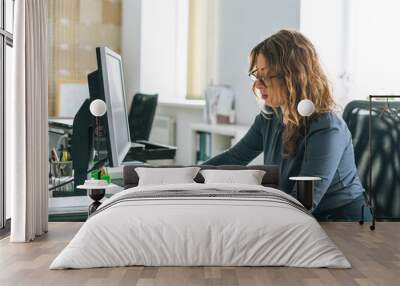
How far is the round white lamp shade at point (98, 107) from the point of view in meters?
6.47

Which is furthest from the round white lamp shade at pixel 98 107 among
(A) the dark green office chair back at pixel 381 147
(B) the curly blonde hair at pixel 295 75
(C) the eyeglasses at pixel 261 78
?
(A) the dark green office chair back at pixel 381 147

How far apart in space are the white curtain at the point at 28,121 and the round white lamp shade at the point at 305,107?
86.5 inches

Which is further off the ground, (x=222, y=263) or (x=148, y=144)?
(x=148, y=144)

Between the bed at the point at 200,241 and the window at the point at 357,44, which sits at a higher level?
the window at the point at 357,44

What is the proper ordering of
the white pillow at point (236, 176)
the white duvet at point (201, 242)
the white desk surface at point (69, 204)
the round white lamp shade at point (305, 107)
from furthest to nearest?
the white desk surface at point (69, 204), the round white lamp shade at point (305, 107), the white pillow at point (236, 176), the white duvet at point (201, 242)

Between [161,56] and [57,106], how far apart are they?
3.50 ft

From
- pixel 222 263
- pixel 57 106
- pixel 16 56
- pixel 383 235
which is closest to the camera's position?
pixel 222 263

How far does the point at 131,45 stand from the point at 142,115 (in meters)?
0.67

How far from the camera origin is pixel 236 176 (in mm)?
6430

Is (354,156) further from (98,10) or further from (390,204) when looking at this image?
(98,10)

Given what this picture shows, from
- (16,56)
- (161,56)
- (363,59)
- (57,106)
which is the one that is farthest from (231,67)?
(16,56)

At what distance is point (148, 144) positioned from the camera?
22.8 feet

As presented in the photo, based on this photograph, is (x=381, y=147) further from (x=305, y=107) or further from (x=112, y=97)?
(x=112, y=97)

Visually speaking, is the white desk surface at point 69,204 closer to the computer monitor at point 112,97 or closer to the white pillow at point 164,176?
the computer monitor at point 112,97
